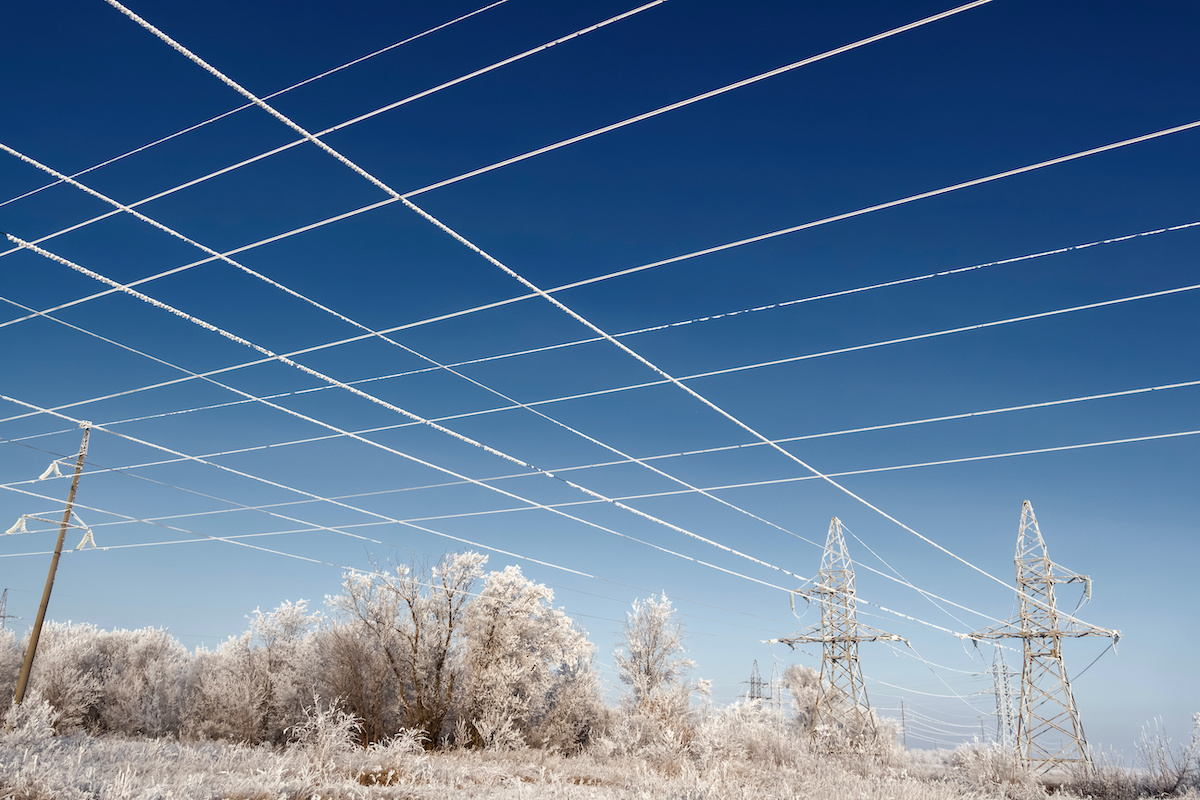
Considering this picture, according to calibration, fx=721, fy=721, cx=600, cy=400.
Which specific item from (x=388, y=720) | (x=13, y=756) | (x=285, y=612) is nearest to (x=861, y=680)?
(x=388, y=720)

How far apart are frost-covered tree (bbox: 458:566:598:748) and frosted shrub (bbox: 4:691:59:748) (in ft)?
48.4

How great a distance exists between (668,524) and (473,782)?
25.0 ft

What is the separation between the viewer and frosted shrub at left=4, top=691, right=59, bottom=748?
48.5 ft

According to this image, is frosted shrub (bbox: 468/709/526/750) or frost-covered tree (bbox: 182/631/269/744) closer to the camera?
frosted shrub (bbox: 468/709/526/750)

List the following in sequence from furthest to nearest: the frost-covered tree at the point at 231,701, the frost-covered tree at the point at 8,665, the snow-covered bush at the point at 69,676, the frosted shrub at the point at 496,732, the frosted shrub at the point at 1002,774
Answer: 1. the frost-covered tree at the point at 8,665
2. the snow-covered bush at the point at 69,676
3. the frost-covered tree at the point at 231,701
4. the frosted shrub at the point at 496,732
5. the frosted shrub at the point at 1002,774

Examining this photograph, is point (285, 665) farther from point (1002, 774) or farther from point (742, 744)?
point (1002, 774)

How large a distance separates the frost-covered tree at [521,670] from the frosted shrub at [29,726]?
14.8m

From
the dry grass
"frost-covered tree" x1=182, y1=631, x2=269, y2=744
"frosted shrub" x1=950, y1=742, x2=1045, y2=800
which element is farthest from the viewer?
"frost-covered tree" x1=182, y1=631, x2=269, y2=744

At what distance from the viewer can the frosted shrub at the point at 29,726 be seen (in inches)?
582

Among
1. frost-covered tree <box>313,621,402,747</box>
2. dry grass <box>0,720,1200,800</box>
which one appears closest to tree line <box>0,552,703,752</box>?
frost-covered tree <box>313,621,402,747</box>

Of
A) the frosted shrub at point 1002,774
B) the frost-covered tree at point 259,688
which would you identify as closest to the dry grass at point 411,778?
the frosted shrub at point 1002,774

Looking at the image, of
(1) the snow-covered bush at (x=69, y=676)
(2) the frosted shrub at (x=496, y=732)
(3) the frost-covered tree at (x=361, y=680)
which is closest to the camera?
(2) the frosted shrub at (x=496, y=732)

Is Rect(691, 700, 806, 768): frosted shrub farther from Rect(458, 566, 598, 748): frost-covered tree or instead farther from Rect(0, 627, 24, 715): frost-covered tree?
Rect(0, 627, 24, 715): frost-covered tree

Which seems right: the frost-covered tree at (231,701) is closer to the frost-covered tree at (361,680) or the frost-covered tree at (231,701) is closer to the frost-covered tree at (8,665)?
the frost-covered tree at (361,680)
